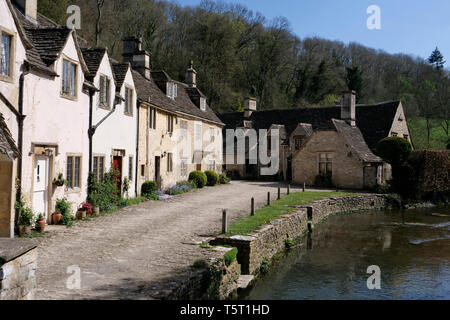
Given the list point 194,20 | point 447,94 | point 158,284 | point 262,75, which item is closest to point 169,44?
point 194,20

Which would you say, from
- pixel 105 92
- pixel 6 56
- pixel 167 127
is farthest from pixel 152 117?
pixel 6 56

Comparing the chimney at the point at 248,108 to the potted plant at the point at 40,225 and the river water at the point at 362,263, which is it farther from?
the potted plant at the point at 40,225

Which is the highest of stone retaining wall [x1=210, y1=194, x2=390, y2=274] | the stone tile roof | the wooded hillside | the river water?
the wooded hillside

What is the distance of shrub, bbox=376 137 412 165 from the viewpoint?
101 ft

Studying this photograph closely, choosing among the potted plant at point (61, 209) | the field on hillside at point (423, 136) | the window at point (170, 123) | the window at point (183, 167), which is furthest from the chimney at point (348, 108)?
the potted plant at point (61, 209)

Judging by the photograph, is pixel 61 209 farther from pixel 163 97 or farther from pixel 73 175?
pixel 163 97

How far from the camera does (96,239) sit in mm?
11648

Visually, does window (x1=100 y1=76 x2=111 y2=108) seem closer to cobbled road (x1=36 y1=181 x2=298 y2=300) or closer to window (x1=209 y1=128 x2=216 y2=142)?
cobbled road (x1=36 y1=181 x2=298 y2=300)

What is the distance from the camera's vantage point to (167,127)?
25.4m

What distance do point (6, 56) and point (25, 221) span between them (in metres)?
4.91

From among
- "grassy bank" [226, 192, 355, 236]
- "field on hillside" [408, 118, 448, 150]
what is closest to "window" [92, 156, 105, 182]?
"grassy bank" [226, 192, 355, 236]

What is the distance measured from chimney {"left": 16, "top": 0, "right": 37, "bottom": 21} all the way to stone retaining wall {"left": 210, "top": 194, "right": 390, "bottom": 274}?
1146cm

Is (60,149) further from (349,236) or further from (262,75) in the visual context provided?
(262,75)
